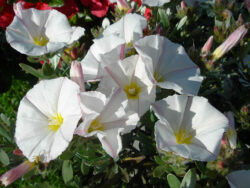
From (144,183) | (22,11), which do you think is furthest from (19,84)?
(144,183)

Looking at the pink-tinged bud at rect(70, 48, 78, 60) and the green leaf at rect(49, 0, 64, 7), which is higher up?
the pink-tinged bud at rect(70, 48, 78, 60)

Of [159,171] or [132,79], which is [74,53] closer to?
[132,79]

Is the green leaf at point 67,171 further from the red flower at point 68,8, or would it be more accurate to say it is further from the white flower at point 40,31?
the red flower at point 68,8

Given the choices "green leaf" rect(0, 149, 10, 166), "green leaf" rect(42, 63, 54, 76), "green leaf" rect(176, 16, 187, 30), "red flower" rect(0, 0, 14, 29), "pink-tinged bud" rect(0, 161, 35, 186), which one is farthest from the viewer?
"red flower" rect(0, 0, 14, 29)

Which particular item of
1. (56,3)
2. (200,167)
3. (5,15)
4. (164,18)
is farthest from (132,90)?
(5,15)

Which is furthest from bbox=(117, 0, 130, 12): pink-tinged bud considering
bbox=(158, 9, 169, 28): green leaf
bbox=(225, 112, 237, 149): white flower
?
bbox=(225, 112, 237, 149): white flower

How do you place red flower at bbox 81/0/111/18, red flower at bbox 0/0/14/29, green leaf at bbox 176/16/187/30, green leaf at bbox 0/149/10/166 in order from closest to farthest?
green leaf at bbox 0/149/10/166 < green leaf at bbox 176/16/187/30 < red flower at bbox 0/0/14/29 < red flower at bbox 81/0/111/18

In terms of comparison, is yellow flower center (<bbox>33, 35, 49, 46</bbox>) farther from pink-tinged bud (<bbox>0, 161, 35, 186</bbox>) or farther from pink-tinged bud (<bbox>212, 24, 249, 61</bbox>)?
pink-tinged bud (<bbox>212, 24, 249, 61</bbox>)
